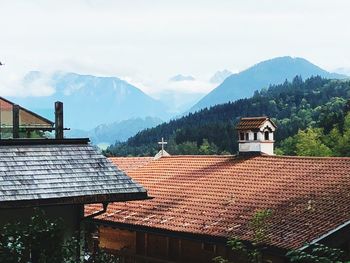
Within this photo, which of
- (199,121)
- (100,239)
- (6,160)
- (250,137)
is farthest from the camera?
(199,121)

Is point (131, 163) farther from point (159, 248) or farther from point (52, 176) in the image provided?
point (52, 176)

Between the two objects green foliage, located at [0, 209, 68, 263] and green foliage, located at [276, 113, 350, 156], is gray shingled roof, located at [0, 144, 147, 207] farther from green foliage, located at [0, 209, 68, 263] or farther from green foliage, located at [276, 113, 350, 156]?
green foliage, located at [276, 113, 350, 156]

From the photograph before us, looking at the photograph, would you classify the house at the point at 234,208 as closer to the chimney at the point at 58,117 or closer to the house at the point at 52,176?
the house at the point at 52,176

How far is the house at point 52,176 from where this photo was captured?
12625 mm

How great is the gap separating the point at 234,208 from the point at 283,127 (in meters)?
78.5

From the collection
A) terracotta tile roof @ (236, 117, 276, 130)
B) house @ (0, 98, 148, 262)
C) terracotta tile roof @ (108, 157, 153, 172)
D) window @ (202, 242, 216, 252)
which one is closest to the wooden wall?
window @ (202, 242, 216, 252)

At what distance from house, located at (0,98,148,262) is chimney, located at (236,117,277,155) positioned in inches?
408

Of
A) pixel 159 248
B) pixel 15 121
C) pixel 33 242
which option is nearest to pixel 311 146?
pixel 159 248

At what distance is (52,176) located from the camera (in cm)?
1322

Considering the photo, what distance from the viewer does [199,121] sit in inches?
5153

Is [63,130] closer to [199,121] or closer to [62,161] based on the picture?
[62,161]

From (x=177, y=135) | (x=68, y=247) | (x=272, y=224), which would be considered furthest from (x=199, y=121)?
(x=68, y=247)

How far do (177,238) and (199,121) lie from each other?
11287cm

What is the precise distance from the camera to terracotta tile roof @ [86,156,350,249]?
624 inches
